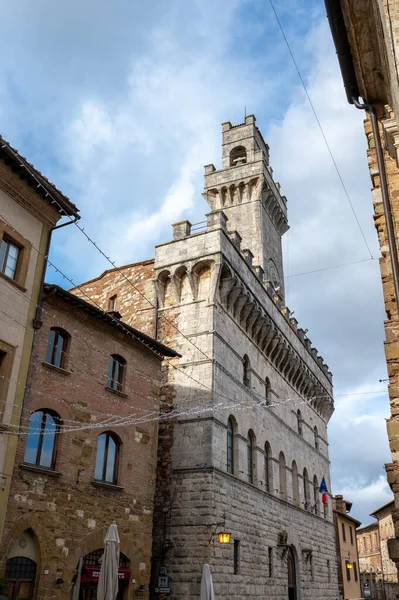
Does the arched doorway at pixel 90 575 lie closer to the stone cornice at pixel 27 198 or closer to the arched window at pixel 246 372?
the stone cornice at pixel 27 198

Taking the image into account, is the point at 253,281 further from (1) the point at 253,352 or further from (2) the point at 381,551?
(2) the point at 381,551

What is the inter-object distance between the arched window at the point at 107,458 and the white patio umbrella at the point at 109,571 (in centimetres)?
227

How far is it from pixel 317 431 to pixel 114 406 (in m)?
21.3

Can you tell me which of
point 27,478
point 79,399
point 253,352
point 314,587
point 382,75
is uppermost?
point 253,352

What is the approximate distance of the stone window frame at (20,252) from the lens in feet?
44.1

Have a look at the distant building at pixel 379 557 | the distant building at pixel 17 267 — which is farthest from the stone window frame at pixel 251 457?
the distant building at pixel 379 557

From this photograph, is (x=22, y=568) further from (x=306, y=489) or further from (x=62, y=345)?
(x=306, y=489)

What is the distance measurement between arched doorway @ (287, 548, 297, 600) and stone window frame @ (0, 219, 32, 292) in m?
18.6

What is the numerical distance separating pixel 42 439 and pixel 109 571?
3.53m

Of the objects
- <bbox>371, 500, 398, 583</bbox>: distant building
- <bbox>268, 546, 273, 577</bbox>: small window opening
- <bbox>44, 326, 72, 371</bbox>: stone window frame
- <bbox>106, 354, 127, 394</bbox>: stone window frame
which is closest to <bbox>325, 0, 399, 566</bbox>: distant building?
<bbox>44, 326, 72, 371</bbox>: stone window frame

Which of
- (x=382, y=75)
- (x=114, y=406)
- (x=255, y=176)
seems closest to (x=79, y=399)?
(x=114, y=406)

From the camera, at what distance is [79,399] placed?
1497 cm

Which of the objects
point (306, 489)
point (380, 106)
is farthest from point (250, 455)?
point (380, 106)

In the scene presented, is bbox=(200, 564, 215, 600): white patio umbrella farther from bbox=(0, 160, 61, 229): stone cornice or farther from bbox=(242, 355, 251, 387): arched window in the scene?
bbox=(0, 160, 61, 229): stone cornice
